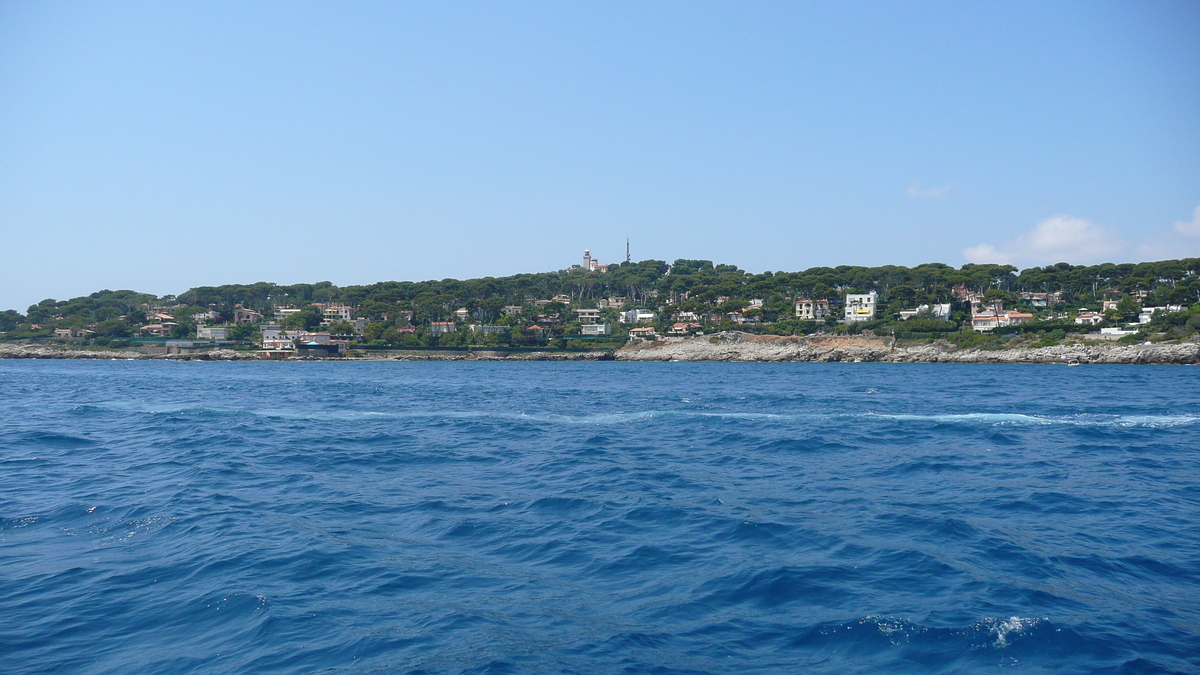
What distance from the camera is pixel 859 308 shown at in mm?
88000

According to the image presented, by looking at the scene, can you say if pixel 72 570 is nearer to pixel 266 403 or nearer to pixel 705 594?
pixel 705 594

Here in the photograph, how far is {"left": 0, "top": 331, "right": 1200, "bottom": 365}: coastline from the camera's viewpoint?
5947 cm

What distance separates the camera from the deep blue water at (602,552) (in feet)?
18.6

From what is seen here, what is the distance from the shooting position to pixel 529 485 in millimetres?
11688

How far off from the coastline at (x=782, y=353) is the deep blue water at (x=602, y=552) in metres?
49.5

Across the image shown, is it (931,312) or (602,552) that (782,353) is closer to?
(931,312)

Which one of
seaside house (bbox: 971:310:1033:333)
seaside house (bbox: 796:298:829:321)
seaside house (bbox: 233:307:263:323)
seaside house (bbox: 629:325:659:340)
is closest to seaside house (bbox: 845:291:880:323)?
seaside house (bbox: 796:298:829:321)

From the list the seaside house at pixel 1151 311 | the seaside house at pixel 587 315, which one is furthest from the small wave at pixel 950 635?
the seaside house at pixel 587 315

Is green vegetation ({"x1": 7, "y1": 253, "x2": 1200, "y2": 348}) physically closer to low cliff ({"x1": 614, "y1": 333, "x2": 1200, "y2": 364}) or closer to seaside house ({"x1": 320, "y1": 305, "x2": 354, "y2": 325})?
seaside house ({"x1": 320, "y1": 305, "x2": 354, "y2": 325})

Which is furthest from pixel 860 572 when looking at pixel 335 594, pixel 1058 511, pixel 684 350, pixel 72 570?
pixel 684 350

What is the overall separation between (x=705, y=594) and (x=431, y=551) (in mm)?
3054

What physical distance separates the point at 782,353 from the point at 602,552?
6981 centimetres

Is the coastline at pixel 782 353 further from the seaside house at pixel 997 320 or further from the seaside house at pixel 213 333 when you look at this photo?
the seaside house at pixel 213 333

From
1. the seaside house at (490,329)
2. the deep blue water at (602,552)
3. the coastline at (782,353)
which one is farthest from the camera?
the seaside house at (490,329)
